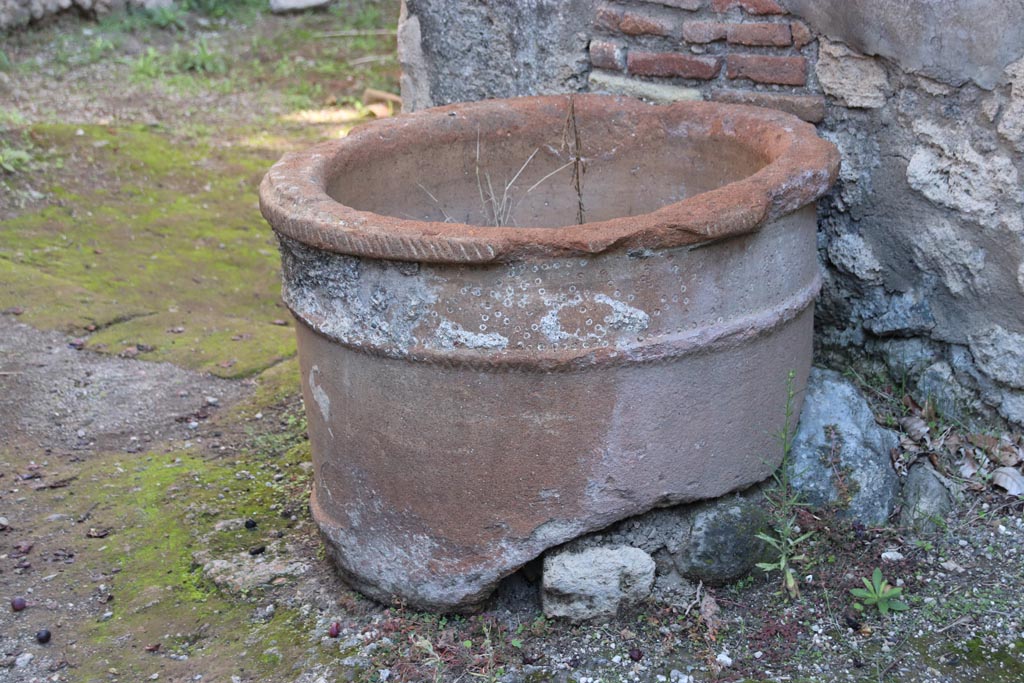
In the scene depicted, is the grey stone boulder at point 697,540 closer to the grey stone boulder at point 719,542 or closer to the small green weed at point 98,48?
the grey stone boulder at point 719,542

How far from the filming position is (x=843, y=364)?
326 cm

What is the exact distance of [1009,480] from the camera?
281 cm

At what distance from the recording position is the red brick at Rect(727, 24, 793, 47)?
10.1 feet

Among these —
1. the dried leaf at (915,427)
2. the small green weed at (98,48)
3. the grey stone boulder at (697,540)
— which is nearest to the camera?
the grey stone boulder at (697,540)

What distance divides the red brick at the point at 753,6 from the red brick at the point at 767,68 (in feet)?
0.41

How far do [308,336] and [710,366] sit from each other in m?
0.92

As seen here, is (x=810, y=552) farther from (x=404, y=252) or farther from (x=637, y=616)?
(x=404, y=252)

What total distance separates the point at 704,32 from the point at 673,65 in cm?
13

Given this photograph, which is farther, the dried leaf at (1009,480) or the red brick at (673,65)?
the red brick at (673,65)

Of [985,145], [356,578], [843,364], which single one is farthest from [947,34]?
[356,578]

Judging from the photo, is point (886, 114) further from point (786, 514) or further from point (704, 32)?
point (786, 514)

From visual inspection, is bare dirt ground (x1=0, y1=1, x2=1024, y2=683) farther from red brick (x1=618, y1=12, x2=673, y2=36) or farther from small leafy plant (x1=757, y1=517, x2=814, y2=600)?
red brick (x1=618, y1=12, x2=673, y2=36)

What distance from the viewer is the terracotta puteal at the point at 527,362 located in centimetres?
225

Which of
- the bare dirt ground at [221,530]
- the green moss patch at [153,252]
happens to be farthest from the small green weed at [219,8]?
the bare dirt ground at [221,530]
